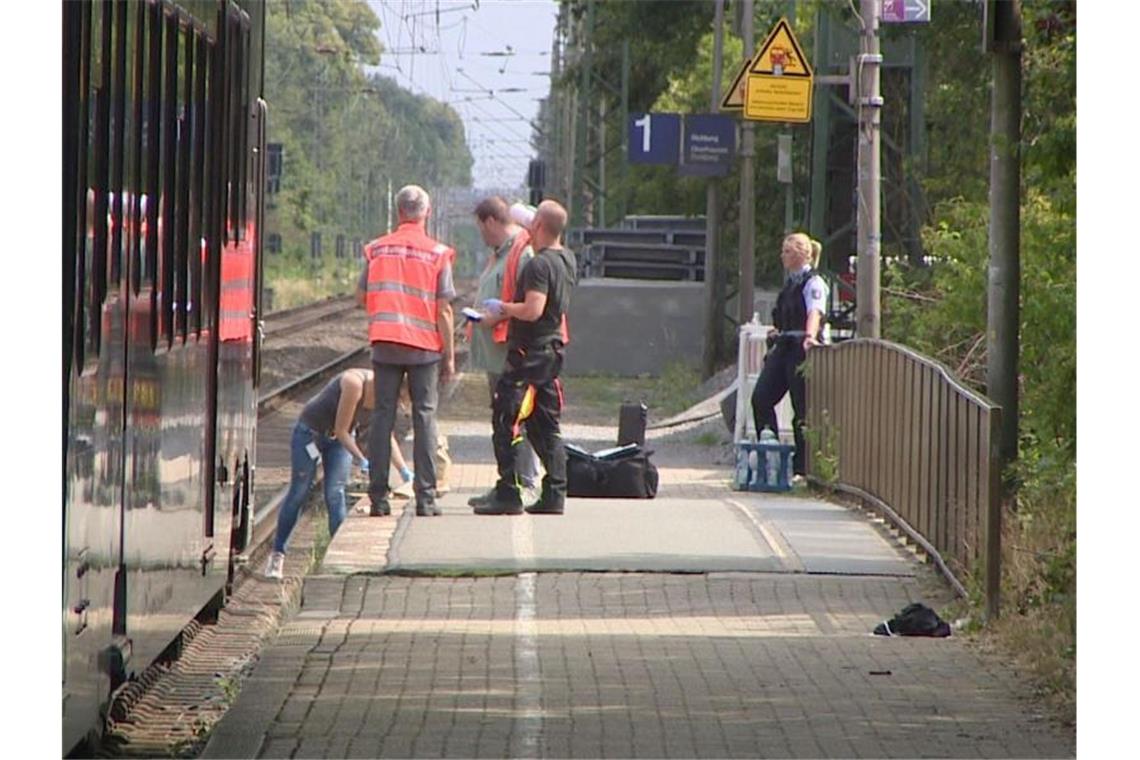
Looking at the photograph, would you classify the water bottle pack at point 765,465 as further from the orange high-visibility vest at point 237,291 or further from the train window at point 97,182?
the train window at point 97,182

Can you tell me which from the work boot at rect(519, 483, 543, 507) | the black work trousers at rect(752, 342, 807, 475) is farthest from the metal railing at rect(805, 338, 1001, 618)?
the work boot at rect(519, 483, 543, 507)

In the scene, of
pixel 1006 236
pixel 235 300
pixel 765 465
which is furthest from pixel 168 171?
pixel 765 465

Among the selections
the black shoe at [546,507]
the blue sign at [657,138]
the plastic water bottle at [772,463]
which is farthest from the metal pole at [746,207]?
the black shoe at [546,507]

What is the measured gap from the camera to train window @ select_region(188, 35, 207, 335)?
8.80 meters

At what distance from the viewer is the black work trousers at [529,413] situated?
14.3 meters

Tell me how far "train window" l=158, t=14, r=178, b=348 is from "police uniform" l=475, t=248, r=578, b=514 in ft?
19.6

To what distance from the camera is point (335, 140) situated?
69625 mm

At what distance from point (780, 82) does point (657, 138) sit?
29.3 feet

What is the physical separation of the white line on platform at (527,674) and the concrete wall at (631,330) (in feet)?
87.2

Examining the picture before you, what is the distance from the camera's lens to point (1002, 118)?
11.2m

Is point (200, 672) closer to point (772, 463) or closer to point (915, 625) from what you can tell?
point (915, 625)

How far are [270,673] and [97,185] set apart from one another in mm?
3296

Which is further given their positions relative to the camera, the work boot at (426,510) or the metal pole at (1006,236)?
the work boot at (426,510)
